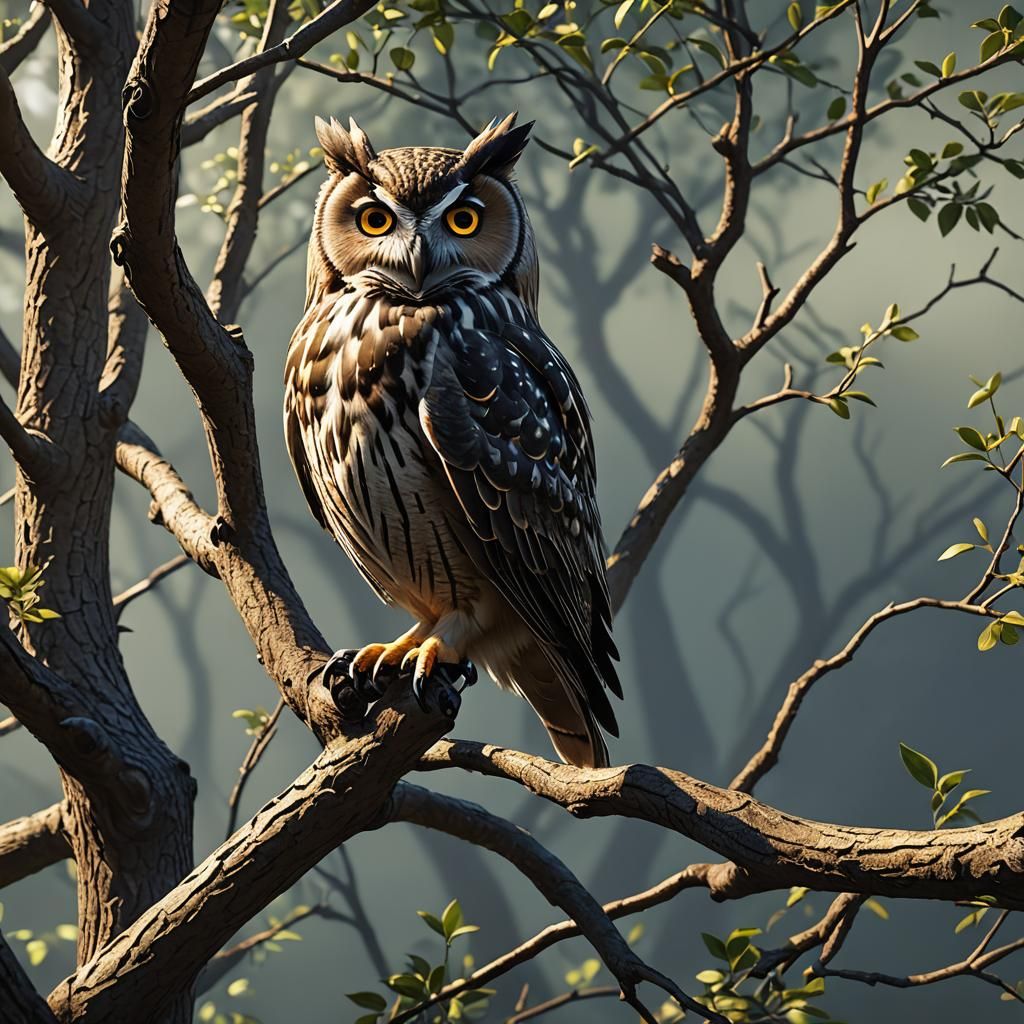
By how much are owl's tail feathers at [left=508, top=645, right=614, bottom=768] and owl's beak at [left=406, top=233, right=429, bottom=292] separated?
1.57 ft

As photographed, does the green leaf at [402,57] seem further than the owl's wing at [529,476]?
Yes

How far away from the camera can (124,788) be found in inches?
58.9

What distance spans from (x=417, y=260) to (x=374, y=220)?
10cm

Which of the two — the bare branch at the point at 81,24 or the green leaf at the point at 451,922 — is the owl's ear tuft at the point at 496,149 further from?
the green leaf at the point at 451,922

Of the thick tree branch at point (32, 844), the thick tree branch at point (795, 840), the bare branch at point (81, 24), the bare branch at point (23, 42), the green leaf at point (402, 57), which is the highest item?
the bare branch at point (23, 42)

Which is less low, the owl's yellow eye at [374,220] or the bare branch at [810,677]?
the owl's yellow eye at [374,220]

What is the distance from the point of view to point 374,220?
1.35 meters

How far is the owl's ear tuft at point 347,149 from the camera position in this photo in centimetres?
136

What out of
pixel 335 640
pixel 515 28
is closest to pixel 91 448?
pixel 515 28

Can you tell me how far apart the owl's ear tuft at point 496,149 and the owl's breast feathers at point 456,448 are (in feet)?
0.48

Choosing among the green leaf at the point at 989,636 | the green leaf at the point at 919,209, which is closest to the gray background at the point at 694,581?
the green leaf at the point at 919,209

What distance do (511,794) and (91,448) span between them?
189cm

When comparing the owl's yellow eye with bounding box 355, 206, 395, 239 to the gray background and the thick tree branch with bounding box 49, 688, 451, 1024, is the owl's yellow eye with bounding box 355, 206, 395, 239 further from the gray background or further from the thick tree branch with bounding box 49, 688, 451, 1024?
the gray background

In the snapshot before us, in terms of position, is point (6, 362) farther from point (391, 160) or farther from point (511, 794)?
point (511, 794)
